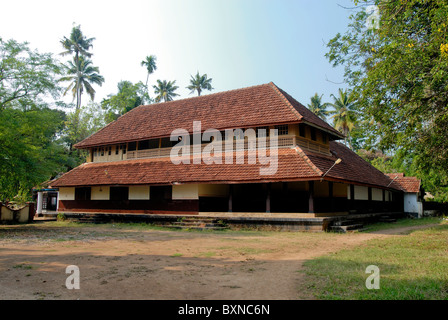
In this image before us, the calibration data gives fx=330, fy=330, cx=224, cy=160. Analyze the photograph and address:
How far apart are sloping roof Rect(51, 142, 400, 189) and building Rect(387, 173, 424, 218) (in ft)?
11.1

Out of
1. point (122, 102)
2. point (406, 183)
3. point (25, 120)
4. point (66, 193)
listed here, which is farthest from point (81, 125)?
point (406, 183)

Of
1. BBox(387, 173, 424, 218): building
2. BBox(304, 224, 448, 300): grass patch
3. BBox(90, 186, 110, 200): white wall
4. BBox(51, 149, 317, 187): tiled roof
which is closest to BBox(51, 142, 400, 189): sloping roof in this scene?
BBox(51, 149, 317, 187): tiled roof

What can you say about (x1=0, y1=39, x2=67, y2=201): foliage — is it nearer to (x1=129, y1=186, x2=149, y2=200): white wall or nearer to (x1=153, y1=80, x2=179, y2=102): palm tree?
(x1=129, y1=186, x2=149, y2=200): white wall

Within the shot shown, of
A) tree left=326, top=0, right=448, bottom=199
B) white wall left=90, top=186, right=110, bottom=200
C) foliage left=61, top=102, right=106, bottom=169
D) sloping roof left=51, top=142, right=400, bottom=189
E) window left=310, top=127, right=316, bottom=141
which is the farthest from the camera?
foliage left=61, top=102, right=106, bottom=169

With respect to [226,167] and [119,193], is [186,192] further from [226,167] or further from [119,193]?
[119,193]

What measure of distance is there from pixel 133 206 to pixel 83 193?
4747 millimetres

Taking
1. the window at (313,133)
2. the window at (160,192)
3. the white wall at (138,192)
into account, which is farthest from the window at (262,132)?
the white wall at (138,192)

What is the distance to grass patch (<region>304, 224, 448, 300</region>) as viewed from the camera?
4965mm

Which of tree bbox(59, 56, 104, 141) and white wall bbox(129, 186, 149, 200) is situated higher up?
tree bbox(59, 56, 104, 141)

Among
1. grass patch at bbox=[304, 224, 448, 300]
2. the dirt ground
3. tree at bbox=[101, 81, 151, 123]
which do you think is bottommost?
the dirt ground

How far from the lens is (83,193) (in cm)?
2219

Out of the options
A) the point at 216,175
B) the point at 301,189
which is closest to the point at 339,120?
the point at 301,189
